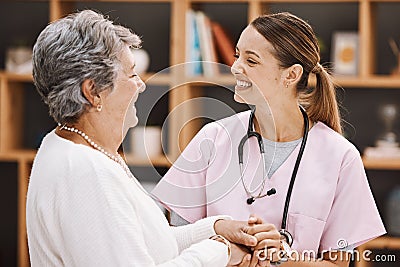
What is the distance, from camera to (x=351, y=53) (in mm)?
3875

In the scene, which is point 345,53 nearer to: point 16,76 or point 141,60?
point 141,60

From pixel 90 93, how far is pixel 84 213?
0.26m

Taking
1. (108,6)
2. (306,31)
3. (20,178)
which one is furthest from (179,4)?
(306,31)

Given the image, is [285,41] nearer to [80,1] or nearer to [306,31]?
[306,31]

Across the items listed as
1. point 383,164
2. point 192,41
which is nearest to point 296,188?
point 383,164

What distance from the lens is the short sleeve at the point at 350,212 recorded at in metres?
1.87

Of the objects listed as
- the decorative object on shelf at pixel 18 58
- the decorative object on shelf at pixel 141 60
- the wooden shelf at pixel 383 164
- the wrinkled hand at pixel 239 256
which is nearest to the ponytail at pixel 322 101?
the wrinkled hand at pixel 239 256

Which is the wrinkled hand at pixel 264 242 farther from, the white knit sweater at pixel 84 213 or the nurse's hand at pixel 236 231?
the white knit sweater at pixel 84 213

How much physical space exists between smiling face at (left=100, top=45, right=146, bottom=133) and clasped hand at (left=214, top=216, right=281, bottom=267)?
1.19 ft

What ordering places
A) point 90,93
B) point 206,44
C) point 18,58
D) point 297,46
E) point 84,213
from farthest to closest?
point 18,58 → point 206,44 → point 297,46 → point 90,93 → point 84,213

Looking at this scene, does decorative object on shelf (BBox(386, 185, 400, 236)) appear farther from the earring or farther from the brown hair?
the earring

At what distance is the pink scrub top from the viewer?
6.12 ft

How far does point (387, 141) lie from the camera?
382 centimetres

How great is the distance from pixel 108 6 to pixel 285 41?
2597 mm
